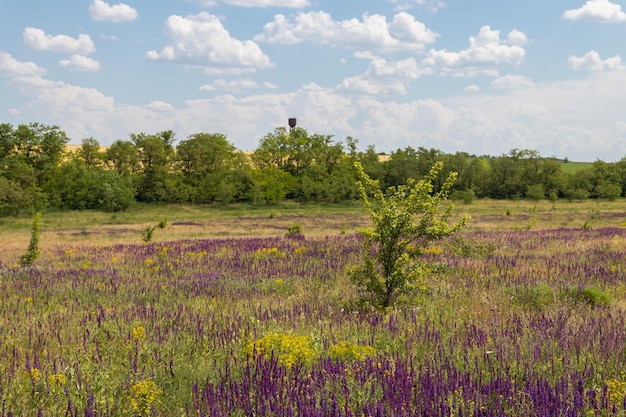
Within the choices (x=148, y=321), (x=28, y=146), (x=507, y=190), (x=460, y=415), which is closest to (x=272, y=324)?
(x=148, y=321)

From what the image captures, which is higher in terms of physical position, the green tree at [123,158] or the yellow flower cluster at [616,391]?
the green tree at [123,158]

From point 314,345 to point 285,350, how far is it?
0.54 m

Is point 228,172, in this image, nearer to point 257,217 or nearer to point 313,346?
point 257,217

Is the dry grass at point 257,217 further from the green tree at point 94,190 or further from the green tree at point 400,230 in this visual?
the green tree at point 400,230

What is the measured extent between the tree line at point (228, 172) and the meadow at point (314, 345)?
52.9m

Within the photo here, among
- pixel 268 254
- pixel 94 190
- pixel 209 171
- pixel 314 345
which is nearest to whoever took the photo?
pixel 314 345

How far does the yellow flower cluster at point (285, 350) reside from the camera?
430 cm

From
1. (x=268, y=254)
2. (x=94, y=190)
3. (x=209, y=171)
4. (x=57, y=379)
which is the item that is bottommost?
(x=268, y=254)

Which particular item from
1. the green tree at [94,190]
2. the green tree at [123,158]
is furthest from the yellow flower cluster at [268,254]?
the green tree at [123,158]

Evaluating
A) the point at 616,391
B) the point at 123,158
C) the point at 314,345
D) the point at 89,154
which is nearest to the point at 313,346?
the point at 314,345

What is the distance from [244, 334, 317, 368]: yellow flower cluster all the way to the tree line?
185 feet

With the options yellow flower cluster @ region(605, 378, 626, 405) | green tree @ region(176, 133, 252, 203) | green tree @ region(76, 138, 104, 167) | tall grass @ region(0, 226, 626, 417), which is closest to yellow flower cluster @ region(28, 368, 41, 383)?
tall grass @ region(0, 226, 626, 417)

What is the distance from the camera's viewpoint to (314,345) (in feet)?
16.3

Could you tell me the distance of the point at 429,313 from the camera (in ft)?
21.4
